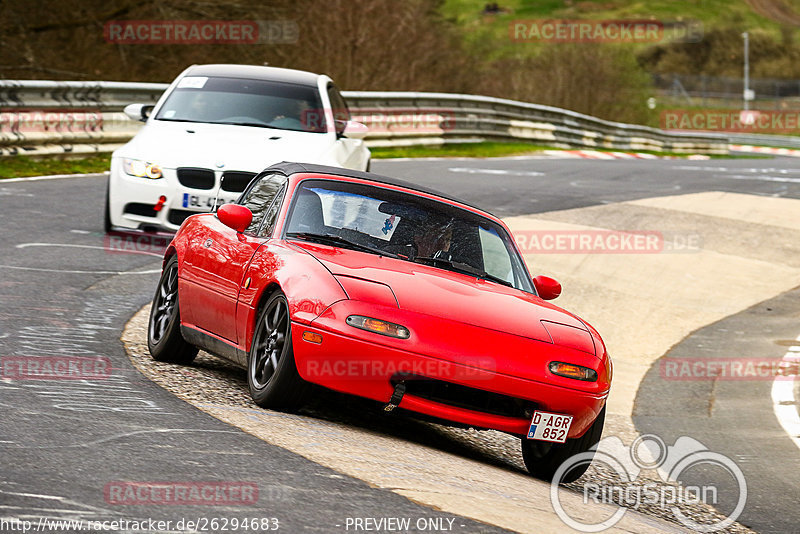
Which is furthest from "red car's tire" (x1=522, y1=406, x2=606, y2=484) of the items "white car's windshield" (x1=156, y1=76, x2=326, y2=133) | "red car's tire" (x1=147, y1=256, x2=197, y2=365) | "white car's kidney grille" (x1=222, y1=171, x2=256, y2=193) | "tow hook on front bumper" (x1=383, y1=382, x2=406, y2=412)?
"white car's windshield" (x1=156, y1=76, x2=326, y2=133)

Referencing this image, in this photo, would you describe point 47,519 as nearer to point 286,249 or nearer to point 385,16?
point 286,249

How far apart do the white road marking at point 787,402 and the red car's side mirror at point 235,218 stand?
3843mm

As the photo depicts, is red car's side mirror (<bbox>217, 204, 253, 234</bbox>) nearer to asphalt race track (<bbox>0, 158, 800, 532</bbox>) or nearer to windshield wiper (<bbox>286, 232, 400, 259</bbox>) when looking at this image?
windshield wiper (<bbox>286, 232, 400, 259</bbox>)

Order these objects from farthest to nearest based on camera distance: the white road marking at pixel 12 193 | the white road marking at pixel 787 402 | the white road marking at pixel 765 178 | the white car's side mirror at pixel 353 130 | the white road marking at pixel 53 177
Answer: the white road marking at pixel 765 178 < the white road marking at pixel 53 177 < the white road marking at pixel 12 193 < the white car's side mirror at pixel 353 130 < the white road marking at pixel 787 402

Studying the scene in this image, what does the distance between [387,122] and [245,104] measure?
41.8 feet

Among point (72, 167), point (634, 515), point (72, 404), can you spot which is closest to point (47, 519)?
point (72, 404)

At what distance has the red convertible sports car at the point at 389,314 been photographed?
5.86 meters

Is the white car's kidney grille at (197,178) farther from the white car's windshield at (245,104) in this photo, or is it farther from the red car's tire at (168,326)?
the red car's tire at (168,326)

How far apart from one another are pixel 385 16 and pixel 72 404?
104 ft

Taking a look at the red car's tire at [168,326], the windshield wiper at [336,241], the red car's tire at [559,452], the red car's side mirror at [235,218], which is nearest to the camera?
the red car's tire at [559,452]

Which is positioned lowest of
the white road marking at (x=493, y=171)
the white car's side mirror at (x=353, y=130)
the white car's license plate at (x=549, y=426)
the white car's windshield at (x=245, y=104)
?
the white car's license plate at (x=549, y=426)

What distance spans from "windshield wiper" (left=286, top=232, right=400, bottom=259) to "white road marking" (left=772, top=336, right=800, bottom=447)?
10.6 ft

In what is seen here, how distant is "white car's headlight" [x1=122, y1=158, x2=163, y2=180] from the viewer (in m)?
11.5

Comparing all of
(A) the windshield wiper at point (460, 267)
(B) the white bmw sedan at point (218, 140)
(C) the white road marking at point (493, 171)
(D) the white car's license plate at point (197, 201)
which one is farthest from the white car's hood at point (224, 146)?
(C) the white road marking at point (493, 171)
